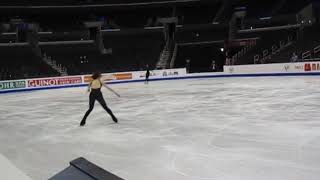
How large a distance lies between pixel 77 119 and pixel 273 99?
6070 mm

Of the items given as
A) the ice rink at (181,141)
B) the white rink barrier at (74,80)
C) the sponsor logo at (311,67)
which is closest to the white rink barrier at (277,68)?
the sponsor logo at (311,67)

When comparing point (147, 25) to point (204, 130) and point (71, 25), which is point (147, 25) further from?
point (204, 130)

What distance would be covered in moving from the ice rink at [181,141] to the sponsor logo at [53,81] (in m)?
11.8

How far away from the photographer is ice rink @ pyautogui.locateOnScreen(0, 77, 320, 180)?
561 cm

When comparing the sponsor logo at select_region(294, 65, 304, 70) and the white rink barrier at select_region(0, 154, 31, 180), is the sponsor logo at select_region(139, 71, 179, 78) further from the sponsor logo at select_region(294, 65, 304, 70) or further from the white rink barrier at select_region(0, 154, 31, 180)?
the white rink barrier at select_region(0, 154, 31, 180)

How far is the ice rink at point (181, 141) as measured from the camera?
5.61 m

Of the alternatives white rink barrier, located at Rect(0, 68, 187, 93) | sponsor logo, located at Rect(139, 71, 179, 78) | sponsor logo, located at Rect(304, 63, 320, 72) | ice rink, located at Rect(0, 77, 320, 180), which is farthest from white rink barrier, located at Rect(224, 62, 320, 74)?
ice rink, located at Rect(0, 77, 320, 180)

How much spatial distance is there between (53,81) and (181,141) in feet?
61.3

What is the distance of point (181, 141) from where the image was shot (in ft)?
24.6

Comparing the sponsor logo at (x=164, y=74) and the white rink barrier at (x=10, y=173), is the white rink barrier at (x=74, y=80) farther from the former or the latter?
the white rink barrier at (x=10, y=173)

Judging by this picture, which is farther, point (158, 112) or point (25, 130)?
point (158, 112)

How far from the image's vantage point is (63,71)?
1252 inches

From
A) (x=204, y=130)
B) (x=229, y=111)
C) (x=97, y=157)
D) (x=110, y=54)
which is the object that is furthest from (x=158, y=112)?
(x=110, y=54)

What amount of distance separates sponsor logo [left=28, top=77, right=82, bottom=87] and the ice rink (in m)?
11.8
